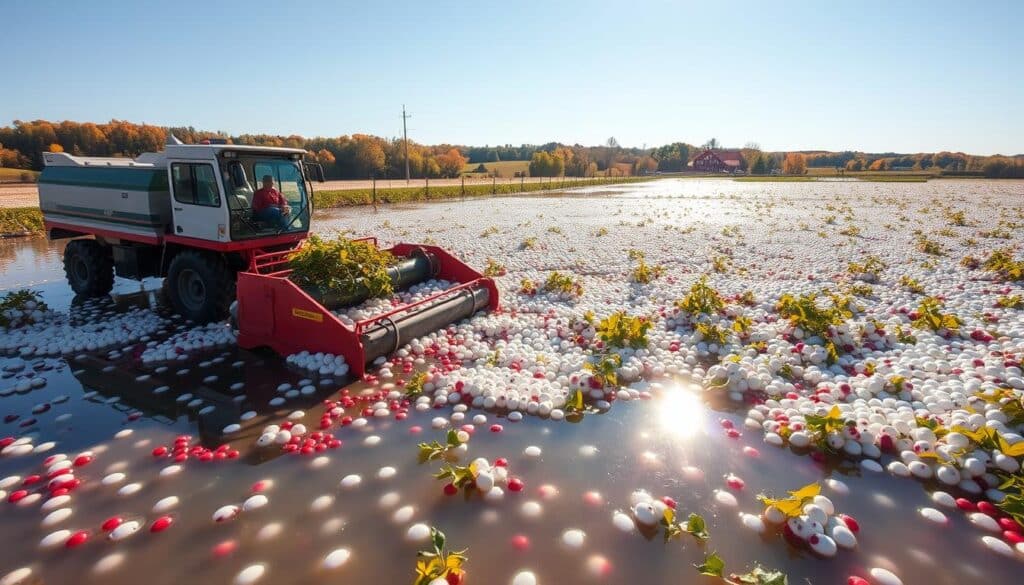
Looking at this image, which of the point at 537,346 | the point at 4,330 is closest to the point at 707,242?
the point at 537,346

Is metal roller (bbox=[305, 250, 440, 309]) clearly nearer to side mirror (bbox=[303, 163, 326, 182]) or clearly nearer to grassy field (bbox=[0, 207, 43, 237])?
side mirror (bbox=[303, 163, 326, 182])

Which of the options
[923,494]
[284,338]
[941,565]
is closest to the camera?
[941,565]

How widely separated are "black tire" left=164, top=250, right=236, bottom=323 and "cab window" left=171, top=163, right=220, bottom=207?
3.01ft

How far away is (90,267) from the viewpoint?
10188 millimetres

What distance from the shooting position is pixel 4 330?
8.23m

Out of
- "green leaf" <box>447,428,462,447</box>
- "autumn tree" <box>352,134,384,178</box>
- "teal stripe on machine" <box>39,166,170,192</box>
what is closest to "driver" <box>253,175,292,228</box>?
"teal stripe on machine" <box>39,166,170,192</box>

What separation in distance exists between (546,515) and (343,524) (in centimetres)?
161

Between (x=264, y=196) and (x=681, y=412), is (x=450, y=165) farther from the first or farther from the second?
(x=681, y=412)

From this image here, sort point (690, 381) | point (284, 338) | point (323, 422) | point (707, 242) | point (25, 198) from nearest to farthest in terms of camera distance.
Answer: point (323, 422), point (690, 381), point (284, 338), point (707, 242), point (25, 198)

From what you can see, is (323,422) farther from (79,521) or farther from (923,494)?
(923,494)

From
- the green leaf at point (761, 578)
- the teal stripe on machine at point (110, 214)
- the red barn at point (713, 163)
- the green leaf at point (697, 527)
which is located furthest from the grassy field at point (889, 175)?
the teal stripe on machine at point (110, 214)

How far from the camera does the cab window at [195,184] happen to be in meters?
8.18

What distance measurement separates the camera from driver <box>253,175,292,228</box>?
8.58m

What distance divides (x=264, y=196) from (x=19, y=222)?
21.8 m
